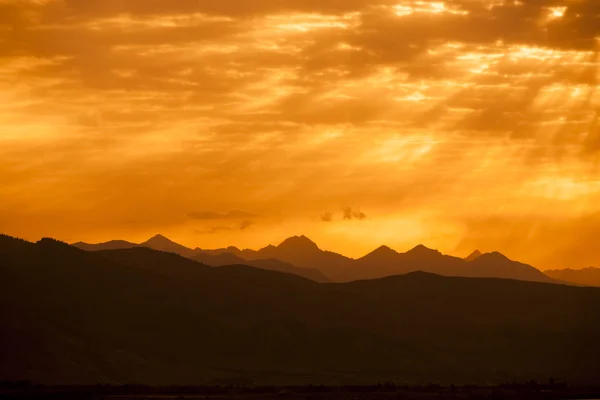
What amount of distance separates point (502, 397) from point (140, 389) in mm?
51473

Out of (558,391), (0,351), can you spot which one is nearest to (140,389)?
(0,351)

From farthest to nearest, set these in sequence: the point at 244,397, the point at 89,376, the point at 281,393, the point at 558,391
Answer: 1. the point at 89,376
2. the point at 558,391
3. the point at 281,393
4. the point at 244,397

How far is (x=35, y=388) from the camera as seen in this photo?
156 m

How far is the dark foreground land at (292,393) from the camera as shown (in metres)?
141

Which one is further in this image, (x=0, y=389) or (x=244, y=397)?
(x=0, y=389)

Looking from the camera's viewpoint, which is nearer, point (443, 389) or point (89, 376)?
point (443, 389)

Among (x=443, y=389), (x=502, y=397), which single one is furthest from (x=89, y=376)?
(x=502, y=397)

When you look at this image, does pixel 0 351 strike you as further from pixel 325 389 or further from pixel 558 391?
pixel 558 391

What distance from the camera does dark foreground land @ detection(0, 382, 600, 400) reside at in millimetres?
141250

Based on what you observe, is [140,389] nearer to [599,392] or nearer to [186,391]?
[186,391]

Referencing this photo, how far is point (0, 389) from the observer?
154875mm

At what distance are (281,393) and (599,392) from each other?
161 feet

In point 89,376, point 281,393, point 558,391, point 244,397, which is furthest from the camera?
point 89,376

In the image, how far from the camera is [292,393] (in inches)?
5965
